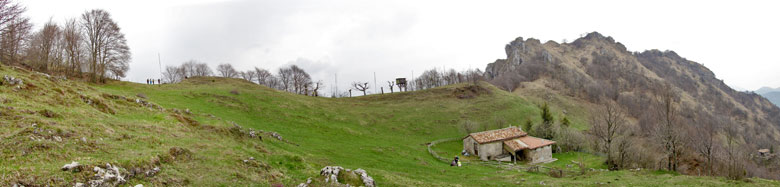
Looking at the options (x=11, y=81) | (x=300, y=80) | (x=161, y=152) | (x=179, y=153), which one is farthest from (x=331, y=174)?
(x=300, y=80)

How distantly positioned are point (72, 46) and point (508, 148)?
75.2 m

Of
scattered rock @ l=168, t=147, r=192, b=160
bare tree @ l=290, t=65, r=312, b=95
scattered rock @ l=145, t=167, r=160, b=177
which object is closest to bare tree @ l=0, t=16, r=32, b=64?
scattered rock @ l=168, t=147, r=192, b=160

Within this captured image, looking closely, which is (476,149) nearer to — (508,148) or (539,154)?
(508,148)

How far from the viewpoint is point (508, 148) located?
179 feet

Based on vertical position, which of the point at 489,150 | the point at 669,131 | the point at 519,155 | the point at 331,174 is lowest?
the point at 519,155

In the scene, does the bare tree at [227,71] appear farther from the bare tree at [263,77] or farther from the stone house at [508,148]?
the stone house at [508,148]

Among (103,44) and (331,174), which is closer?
(331,174)

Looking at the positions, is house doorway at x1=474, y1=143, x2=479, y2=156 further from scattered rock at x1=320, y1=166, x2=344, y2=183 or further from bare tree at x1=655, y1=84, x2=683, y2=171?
scattered rock at x1=320, y1=166, x2=344, y2=183

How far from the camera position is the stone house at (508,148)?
52625 millimetres

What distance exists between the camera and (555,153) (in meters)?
58.3

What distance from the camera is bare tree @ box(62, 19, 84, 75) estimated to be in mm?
57466

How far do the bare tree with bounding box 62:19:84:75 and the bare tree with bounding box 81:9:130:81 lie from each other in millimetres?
1241

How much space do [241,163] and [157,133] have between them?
7.77 metres

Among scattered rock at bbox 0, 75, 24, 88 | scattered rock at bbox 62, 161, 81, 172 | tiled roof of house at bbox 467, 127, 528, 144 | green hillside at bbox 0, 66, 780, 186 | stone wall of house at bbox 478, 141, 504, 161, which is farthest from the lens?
tiled roof of house at bbox 467, 127, 528, 144
